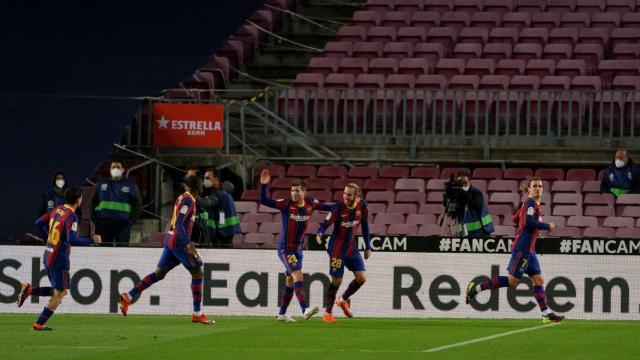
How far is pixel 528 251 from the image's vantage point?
1730 cm

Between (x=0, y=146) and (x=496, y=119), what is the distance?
8.91 metres

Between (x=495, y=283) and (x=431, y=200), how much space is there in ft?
19.9

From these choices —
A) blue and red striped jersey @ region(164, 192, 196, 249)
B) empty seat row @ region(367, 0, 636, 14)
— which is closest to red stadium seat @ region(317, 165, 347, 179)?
empty seat row @ region(367, 0, 636, 14)

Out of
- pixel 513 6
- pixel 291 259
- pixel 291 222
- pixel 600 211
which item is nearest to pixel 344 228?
pixel 291 222

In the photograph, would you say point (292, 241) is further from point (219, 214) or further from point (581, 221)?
point (581, 221)

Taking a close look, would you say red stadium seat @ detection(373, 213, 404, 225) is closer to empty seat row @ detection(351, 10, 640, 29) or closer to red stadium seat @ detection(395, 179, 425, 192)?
red stadium seat @ detection(395, 179, 425, 192)

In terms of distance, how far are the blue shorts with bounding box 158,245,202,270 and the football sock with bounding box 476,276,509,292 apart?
12.0ft

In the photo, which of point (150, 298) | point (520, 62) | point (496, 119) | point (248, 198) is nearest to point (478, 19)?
point (520, 62)

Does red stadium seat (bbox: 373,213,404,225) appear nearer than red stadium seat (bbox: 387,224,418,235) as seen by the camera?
No

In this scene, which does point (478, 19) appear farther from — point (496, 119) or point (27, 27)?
point (27, 27)

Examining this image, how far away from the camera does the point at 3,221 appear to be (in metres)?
23.1

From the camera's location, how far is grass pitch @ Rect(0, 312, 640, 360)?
12.9m

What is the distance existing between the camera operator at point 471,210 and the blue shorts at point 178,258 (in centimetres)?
543

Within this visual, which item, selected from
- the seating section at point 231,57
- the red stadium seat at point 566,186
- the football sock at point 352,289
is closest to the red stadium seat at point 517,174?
the red stadium seat at point 566,186
